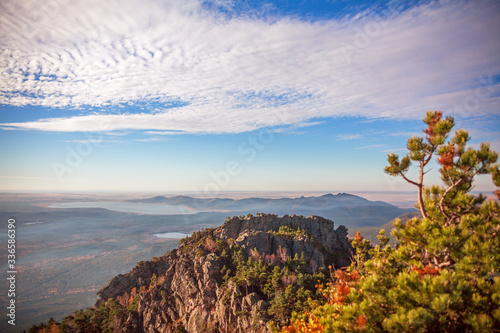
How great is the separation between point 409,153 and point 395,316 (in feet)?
17.6

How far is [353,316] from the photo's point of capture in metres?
8.79

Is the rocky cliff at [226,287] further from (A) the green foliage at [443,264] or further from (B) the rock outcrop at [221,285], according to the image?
(A) the green foliage at [443,264]

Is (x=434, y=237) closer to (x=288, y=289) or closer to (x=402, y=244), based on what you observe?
(x=402, y=244)

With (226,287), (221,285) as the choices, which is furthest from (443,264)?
(221,285)

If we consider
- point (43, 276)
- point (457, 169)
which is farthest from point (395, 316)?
point (43, 276)

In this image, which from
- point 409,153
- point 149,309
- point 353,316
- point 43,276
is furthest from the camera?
point 43,276

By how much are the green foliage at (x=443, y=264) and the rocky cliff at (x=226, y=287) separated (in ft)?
67.1

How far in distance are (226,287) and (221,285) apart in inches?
39.4

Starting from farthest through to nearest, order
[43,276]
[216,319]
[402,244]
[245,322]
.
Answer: [43,276] < [216,319] < [245,322] < [402,244]

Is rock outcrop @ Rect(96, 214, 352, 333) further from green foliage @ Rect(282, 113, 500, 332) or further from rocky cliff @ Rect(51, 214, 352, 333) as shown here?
green foliage @ Rect(282, 113, 500, 332)

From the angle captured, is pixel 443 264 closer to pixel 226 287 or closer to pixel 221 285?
pixel 226 287

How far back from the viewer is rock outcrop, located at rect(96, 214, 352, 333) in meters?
31.6

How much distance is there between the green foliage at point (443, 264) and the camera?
7.80 meters

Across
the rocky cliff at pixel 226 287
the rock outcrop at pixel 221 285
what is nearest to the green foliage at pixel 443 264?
the rocky cliff at pixel 226 287
